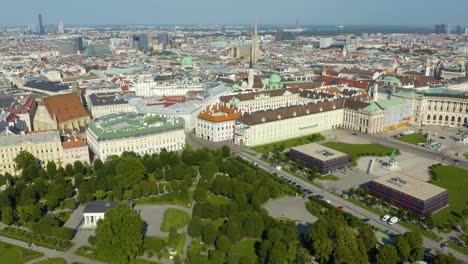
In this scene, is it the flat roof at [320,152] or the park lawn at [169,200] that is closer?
the park lawn at [169,200]

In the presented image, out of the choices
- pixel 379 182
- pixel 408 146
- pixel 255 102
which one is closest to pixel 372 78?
pixel 255 102

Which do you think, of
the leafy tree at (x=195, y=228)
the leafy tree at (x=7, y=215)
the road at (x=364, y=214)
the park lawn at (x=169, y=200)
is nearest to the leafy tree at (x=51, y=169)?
the leafy tree at (x=7, y=215)

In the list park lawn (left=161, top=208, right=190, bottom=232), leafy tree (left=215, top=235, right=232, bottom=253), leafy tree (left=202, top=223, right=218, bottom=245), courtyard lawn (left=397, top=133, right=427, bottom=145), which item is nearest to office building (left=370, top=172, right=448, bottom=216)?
leafy tree (left=215, top=235, right=232, bottom=253)

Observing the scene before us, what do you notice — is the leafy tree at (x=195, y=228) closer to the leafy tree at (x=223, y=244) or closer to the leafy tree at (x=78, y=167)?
the leafy tree at (x=223, y=244)

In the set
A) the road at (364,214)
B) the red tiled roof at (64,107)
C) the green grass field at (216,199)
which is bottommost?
the green grass field at (216,199)

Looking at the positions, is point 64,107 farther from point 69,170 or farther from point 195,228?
point 195,228

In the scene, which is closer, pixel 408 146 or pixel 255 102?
pixel 408 146

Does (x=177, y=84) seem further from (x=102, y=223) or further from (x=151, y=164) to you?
(x=102, y=223)

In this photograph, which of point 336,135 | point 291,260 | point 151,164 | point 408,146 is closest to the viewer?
point 291,260
